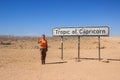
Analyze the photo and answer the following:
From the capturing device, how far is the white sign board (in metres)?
21.1

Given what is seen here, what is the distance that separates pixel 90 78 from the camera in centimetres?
1223

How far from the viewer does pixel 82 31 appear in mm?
21609

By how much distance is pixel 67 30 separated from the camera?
2212 cm

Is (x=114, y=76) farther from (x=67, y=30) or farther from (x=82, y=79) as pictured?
(x=67, y=30)

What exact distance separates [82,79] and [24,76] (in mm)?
2736

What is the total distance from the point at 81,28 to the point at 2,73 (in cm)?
971

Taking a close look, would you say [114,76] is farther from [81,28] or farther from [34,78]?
[81,28]

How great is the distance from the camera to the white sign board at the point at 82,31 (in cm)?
2114

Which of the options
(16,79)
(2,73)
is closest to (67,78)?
(16,79)

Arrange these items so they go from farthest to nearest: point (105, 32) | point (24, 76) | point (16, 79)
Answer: point (105, 32) → point (24, 76) → point (16, 79)

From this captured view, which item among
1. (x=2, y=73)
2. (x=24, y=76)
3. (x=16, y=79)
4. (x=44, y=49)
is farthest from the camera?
(x=44, y=49)

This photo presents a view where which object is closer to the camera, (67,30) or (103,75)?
(103,75)

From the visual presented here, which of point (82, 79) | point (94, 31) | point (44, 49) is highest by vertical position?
point (94, 31)

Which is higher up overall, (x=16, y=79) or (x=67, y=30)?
(x=67, y=30)
